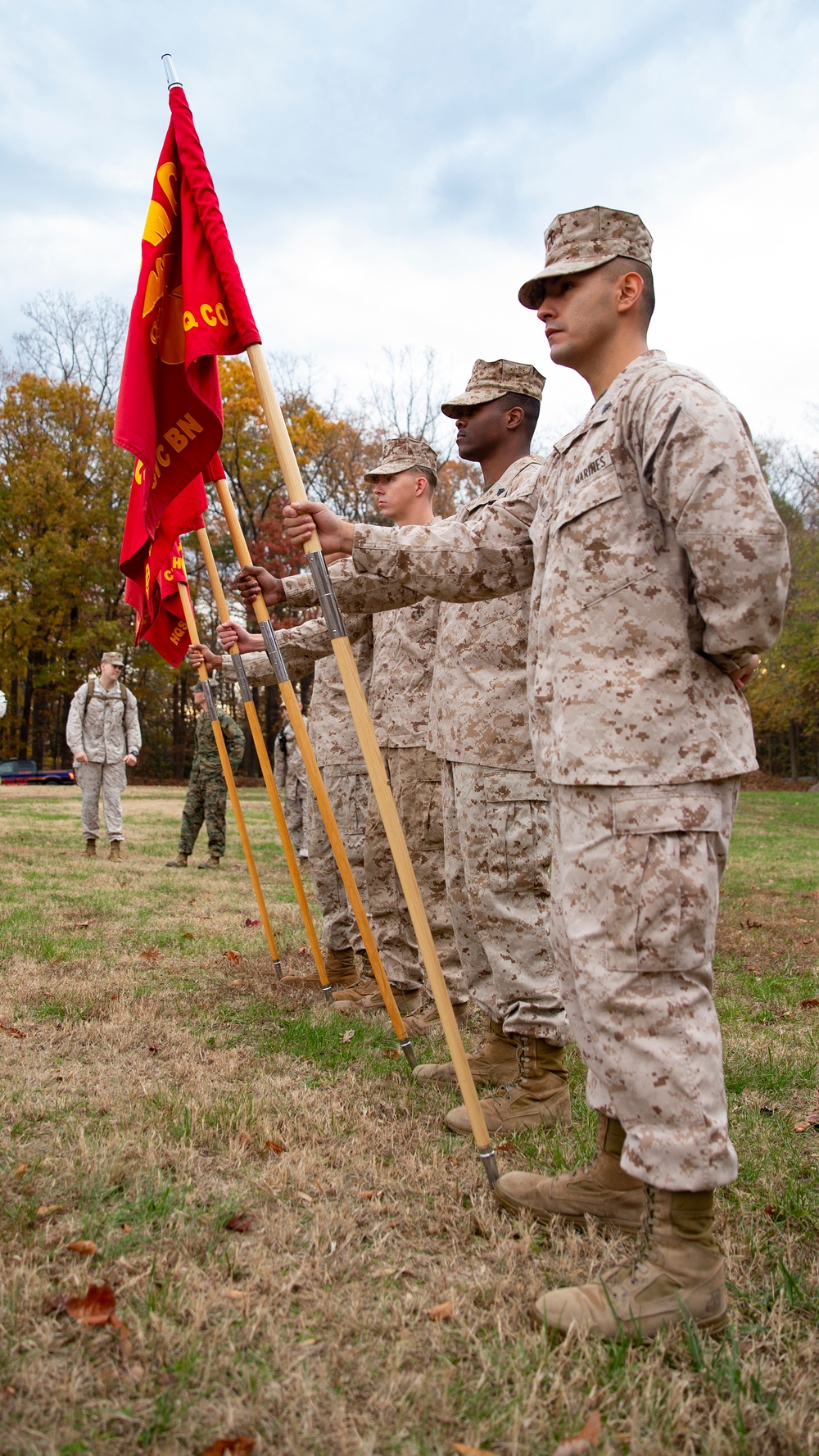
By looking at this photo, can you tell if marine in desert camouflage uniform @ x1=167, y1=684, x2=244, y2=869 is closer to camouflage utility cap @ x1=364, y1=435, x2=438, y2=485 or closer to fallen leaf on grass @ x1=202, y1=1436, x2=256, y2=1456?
camouflage utility cap @ x1=364, y1=435, x2=438, y2=485

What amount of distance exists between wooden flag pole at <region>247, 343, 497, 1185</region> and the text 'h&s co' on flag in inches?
16.6

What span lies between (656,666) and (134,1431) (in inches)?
74.6

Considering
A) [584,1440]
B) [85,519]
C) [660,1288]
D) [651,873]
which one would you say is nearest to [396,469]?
[651,873]

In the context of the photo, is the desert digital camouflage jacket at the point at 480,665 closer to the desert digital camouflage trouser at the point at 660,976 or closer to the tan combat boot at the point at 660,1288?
the desert digital camouflage trouser at the point at 660,976

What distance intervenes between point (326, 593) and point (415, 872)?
2191 mm

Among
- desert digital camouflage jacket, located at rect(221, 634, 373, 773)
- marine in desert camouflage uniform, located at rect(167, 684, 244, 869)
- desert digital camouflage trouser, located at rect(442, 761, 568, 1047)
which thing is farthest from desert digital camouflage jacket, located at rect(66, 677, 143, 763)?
desert digital camouflage trouser, located at rect(442, 761, 568, 1047)

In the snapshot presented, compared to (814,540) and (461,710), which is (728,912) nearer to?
(461,710)

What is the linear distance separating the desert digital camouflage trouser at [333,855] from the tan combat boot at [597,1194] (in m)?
3.10

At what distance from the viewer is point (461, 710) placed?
386cm

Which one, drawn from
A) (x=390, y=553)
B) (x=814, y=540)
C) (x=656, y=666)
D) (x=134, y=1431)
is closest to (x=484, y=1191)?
(x=134, y=1431)

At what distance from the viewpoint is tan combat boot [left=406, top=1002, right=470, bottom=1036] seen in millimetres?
4871

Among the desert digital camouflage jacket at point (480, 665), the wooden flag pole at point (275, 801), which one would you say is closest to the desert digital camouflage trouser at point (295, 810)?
the wooden flag pole at point (275, 801)

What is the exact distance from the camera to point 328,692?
19.5 feet

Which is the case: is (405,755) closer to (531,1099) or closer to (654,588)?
(531,1099)
